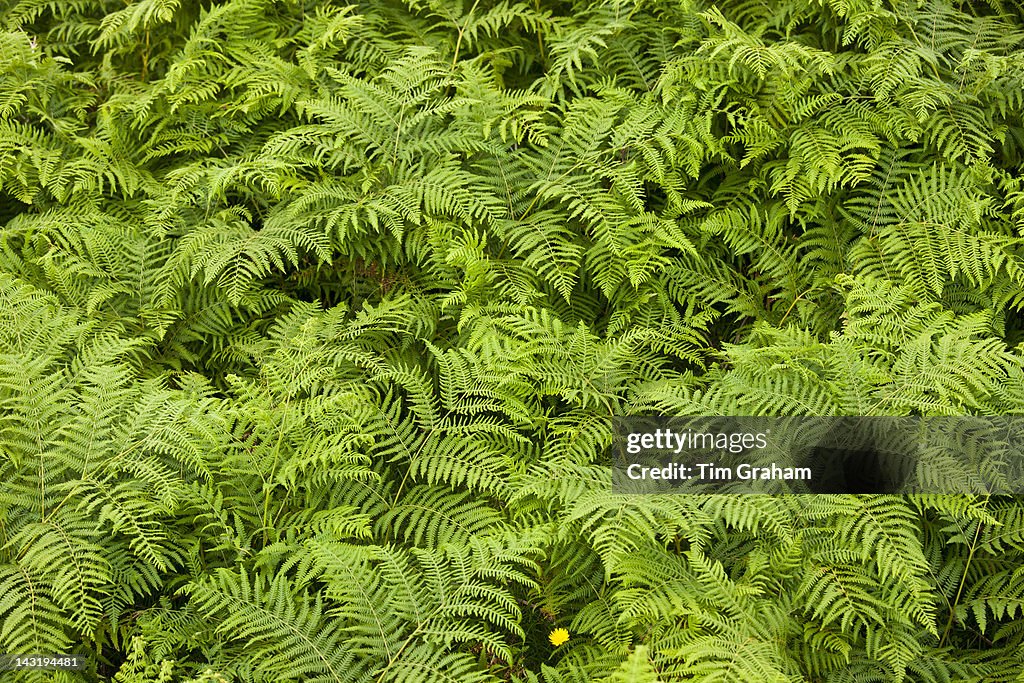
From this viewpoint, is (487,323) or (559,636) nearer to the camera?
(559,636)

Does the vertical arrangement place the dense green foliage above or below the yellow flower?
above

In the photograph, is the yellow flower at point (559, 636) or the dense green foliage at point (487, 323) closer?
the dense green foliage at point (487, 323)

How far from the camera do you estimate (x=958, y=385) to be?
268 cm

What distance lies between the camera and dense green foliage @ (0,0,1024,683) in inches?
102

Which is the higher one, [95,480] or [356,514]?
[95,480]

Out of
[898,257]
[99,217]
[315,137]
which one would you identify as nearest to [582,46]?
[315,137]

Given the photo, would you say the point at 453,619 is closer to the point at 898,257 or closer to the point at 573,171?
the point at 573,171

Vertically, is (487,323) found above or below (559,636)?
above

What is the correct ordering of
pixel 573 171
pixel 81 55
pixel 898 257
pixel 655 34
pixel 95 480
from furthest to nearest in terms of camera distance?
pixel 81 55
pixel 655 34
pixel 573 171
pixel 898 257
pixel 95 480

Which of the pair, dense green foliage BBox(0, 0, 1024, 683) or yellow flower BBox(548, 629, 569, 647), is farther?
yellow flower BBox(548, 629, 569, 647)

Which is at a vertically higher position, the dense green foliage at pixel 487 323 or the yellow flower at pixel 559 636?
the dense green foliage at pixel 487 323

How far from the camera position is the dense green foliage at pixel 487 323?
2596 mm

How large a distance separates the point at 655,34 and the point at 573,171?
0.86 meters

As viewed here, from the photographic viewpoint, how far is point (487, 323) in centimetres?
322
